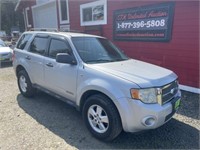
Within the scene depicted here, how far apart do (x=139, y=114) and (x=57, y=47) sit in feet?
7.66

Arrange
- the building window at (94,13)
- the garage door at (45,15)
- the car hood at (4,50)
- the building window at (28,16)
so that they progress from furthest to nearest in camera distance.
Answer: the building window at (28,16) → the garage door at (45,15) → the car hood at (4,50) → the building window at (94,13)

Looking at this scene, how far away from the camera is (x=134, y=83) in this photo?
2.89 metres

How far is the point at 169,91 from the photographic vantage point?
129 inches

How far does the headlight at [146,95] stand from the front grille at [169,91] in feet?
0.77

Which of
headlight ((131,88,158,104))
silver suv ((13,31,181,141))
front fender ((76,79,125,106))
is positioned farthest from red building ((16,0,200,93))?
front fender ((76,79,125,106))

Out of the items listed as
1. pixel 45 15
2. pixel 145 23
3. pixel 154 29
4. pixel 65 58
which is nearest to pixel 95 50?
pixel 65 58

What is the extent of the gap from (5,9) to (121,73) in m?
40.3

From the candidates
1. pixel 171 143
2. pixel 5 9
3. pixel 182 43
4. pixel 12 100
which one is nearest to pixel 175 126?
pixel 171 143

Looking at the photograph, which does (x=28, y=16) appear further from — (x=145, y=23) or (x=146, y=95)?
(x=146, y=95)

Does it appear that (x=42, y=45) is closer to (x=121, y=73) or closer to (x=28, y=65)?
(x=28, y=65)

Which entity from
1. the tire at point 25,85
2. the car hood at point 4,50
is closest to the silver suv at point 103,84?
the tire at point 25,85

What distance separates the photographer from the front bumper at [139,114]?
9.27 feet

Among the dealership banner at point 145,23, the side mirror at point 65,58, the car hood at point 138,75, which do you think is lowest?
the car hood at point 138,75

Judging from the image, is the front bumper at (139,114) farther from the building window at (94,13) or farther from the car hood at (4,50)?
the car hood at (4,50)
